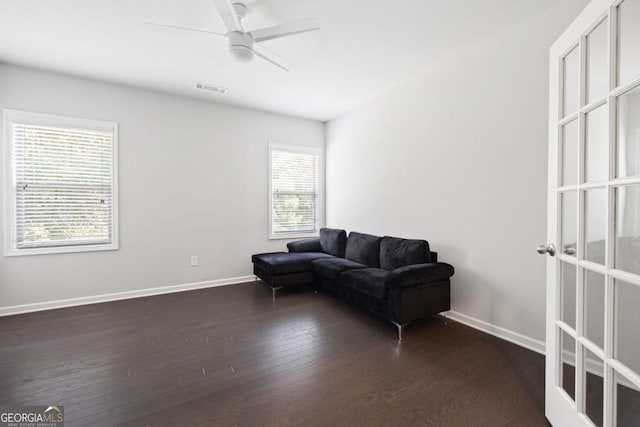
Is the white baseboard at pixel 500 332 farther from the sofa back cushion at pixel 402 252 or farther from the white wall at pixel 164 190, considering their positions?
the white wall at pixel 164 190

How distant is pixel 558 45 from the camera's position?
157cm

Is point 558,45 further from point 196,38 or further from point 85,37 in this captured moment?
point 85,37

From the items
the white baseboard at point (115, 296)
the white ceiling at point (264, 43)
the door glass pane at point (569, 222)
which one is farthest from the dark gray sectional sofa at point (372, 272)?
the white ceiling at point (264, 43)

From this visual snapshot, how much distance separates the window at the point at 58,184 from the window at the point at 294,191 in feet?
7.45

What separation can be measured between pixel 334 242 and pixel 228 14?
3.19m

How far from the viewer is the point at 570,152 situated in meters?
1.48

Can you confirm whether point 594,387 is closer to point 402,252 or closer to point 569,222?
point 569,222

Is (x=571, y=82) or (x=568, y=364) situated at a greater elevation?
(x=571, y=82)

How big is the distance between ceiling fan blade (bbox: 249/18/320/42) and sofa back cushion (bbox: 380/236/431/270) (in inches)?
91.0

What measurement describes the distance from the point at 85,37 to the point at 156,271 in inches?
110

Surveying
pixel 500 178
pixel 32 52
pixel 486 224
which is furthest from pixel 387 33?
pixel 32 52

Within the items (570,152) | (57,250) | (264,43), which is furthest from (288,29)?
(57,250)

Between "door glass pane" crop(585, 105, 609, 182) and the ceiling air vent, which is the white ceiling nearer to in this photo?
the ceiling air vent

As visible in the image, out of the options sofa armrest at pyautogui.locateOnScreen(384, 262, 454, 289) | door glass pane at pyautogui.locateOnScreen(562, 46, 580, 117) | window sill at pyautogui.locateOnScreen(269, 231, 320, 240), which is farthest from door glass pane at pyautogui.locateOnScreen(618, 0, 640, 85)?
window sill at pyautogui.locateOnScreen(269, 231, 320, 240)
